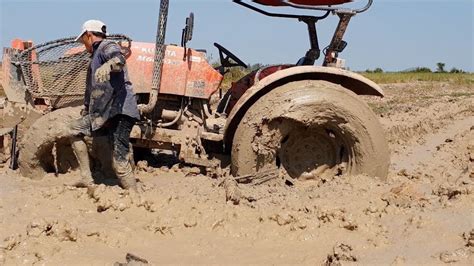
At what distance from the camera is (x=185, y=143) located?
5.33 metres

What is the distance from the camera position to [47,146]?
16.6 ft

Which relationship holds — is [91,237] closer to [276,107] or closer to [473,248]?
[276,107]

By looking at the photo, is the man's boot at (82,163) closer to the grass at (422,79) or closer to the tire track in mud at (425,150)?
the tire track in mud at (425,150)

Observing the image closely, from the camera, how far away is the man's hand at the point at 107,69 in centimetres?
434

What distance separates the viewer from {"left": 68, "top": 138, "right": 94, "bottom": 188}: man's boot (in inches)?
194

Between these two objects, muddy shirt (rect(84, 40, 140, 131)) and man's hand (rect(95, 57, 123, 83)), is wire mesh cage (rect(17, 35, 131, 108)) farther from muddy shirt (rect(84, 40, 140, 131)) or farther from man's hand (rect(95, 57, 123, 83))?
man's hand (rect(95, 57, 123, 83))

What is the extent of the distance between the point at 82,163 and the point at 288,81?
1.85 metres

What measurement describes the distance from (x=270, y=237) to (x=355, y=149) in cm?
130

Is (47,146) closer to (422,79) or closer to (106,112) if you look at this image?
(106,112)

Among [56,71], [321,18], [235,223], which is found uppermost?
[321,18]

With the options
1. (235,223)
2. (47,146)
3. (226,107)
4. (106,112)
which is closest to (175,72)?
(226,107)

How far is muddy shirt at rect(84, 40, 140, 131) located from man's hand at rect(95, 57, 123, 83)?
0.74 ft

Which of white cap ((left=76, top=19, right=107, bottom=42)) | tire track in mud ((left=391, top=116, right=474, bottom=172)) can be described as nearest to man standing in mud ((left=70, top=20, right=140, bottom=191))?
white cap ((left=76, top=19, right=107, bottom=42))

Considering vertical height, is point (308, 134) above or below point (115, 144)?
above
